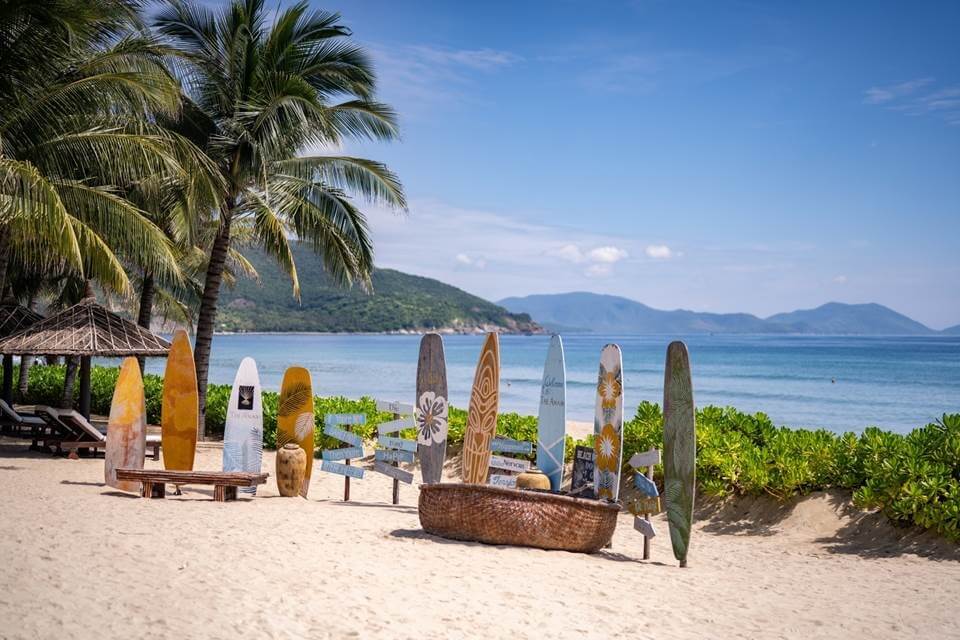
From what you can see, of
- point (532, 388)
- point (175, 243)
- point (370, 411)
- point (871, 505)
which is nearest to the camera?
point (871, 505)

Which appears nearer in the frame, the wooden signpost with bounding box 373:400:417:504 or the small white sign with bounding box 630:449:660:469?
the small white sign with bounding box 630:449:660:469

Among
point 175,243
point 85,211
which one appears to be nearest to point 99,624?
point 85,211

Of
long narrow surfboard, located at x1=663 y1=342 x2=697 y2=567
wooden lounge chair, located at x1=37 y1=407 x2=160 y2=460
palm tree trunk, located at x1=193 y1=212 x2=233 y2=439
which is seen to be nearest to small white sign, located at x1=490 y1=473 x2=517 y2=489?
long narrow surfboard, located at x1=663 y1=342 x2=697 y2=567

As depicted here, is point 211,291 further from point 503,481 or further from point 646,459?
point 646,459

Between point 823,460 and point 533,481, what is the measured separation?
3.03 metres

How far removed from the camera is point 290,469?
9.05 meters

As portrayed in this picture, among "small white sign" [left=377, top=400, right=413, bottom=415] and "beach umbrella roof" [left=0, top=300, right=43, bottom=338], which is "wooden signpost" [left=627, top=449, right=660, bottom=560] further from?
"beach umbrella roof" [left=0, top=300, right=43, bottom=338]

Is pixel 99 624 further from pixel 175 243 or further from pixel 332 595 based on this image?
pixel 175 243

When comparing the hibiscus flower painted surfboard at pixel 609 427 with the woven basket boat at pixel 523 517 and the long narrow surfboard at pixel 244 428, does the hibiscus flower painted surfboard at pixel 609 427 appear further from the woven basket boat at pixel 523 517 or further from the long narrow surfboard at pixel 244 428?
the long narrow surfboard at pixel 244 428

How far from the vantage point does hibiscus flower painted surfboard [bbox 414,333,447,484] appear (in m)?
9.34

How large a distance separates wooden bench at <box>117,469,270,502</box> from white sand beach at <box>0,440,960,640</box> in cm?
21

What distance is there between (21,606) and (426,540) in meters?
3.29

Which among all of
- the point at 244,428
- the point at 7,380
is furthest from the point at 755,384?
the point at 244,428

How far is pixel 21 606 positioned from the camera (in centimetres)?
439
